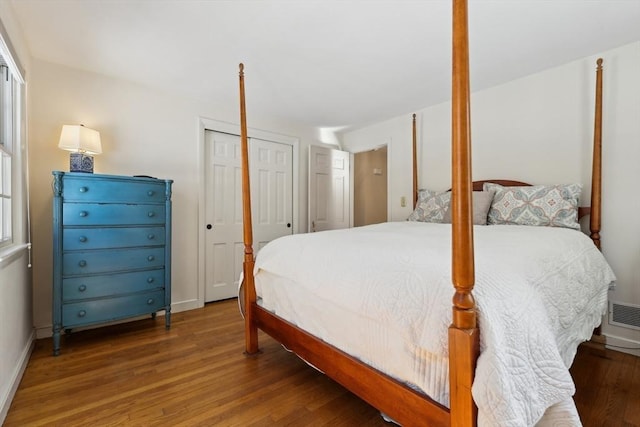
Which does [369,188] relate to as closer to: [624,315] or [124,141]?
[624,315]

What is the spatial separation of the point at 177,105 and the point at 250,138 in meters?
0.87

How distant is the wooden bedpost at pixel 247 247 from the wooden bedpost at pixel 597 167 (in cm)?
253

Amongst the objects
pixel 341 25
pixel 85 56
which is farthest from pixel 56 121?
pixel 341 25

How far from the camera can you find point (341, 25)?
6.41 feet

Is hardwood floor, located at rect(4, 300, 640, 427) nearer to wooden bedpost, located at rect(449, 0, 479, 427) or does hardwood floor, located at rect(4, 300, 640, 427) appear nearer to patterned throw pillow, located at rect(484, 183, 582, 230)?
wooden bedpost, located at rect(449, 0, 479, 427)

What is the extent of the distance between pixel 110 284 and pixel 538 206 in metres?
3.40

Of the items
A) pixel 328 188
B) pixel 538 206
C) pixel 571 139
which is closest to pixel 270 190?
pixel 328 188

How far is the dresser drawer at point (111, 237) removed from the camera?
219cm

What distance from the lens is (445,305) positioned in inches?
37.8

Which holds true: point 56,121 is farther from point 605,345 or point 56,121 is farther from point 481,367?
point 605,345

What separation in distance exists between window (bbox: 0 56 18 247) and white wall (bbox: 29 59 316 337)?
0.46 m

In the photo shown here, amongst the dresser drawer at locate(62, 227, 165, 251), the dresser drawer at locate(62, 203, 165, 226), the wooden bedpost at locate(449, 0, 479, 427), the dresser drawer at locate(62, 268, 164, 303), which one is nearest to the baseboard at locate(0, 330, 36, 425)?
the dresser drawer at locate(62, 268, 164, 303)

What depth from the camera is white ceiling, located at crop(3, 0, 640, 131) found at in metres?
1.80

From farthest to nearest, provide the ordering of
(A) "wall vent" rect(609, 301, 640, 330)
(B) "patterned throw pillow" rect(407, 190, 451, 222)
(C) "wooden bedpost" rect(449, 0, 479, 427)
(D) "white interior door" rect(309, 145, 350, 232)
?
1. (D) "white interior door" rect(309, 145, 350, 232)
2. (B) "patterned throw pillow" rect(407, 190, 451, 222)
3. (A) "wall vent" rect(609, 301, 640, 330)
4. (C) "wooden bedpost" rect(449, 0, 479, 427)
